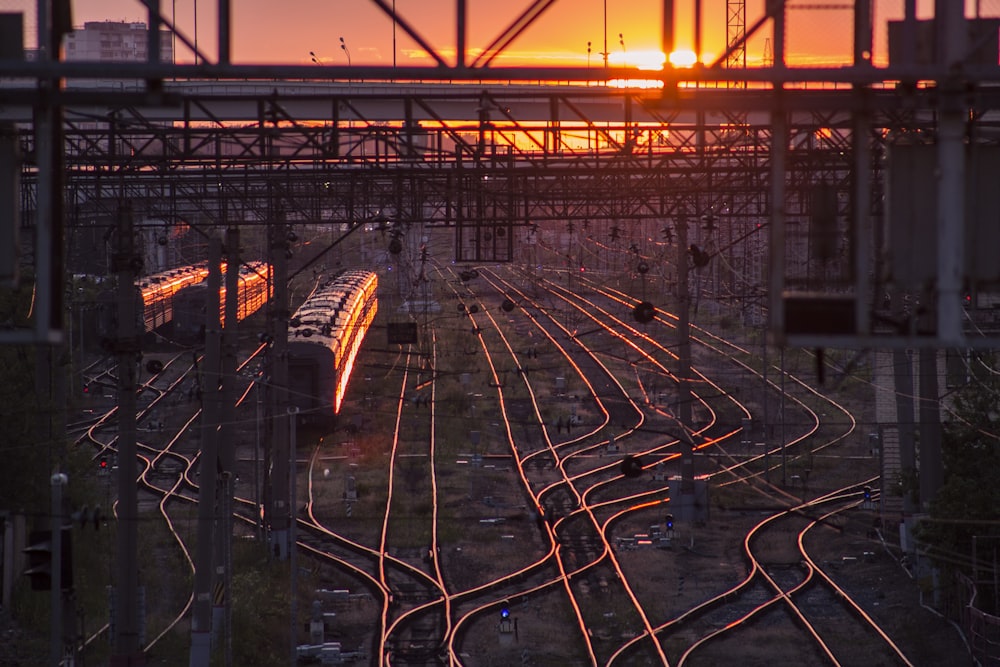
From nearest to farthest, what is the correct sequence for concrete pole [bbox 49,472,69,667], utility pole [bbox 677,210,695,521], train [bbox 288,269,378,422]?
concrete pole [bbox 49,472,69,667]
utility pole [bbox 677,210,695,521]
train [bbox 288,269,378,422]

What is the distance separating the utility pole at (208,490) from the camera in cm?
1349

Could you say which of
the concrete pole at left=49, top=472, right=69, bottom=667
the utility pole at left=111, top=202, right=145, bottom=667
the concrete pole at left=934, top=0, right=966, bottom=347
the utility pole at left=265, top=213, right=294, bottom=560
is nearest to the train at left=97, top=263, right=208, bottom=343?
the utility pole at left=265, top=213, right=294, bottom=560

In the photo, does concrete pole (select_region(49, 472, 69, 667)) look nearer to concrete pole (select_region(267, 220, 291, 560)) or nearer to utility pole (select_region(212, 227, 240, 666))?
utility pole (select_region(212, 227, 240, 666))

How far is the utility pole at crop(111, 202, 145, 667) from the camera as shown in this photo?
12641 mm

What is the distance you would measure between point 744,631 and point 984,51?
10.6 m

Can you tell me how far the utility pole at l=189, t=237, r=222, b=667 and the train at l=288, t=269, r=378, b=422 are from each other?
8734mm

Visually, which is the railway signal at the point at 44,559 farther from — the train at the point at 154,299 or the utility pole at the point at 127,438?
the train at the point at 154,299

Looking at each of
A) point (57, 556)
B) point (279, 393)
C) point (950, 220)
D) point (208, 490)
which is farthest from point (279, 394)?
point (950, 220)

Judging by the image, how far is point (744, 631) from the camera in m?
15.8

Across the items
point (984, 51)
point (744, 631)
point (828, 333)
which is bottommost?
point (744, 631)

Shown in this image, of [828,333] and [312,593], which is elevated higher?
[828,333]

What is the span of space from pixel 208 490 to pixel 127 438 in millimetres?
1196

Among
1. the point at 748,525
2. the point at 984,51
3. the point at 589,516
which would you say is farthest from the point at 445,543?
the point at 984,51

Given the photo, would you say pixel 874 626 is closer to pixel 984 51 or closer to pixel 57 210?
pixel 984 51
